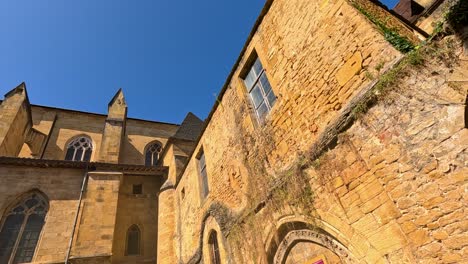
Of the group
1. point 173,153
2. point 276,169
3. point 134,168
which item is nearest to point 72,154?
point 134,168

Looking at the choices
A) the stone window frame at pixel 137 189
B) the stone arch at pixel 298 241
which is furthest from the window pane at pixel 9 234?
the stone arch at pixel 298 241

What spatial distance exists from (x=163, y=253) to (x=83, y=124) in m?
13.0

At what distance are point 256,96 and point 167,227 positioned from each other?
299 inches

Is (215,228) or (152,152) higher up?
(152,152)

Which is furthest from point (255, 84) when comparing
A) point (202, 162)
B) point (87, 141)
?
point (87, 141)

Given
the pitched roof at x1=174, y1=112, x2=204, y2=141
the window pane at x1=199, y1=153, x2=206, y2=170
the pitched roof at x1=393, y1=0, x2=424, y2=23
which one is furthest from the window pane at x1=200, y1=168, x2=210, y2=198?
the pitched roof at x1=393, y1=0, x2=424, y2=23

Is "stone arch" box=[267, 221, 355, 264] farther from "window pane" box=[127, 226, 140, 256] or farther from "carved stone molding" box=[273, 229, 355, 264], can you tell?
"window pane" box=[127, 226, 140, 256]

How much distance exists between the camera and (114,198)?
12.1 meters

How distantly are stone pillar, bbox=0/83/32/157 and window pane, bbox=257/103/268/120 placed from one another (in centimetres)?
1367

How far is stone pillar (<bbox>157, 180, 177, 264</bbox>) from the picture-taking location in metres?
10.2

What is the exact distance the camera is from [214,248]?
23.8 ft

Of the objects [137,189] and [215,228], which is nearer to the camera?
[215,228]

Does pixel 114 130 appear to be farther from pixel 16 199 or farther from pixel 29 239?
pixel 29 239

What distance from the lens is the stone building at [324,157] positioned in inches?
97.4
